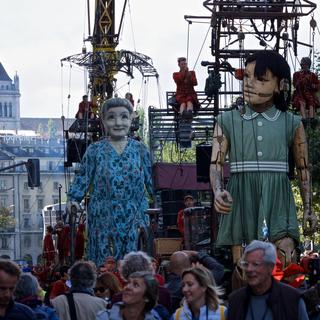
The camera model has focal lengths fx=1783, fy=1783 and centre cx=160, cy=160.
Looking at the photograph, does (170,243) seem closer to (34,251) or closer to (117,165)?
(117,165)

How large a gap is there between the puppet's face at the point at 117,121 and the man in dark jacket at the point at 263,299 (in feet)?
26.2

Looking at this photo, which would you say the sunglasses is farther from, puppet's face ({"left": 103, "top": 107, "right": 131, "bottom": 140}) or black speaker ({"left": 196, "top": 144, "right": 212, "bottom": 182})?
black speaker ({"left": 196, "top": 144, "right": 212, "bottom": 182})

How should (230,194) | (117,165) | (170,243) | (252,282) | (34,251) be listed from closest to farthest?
1. (252,282)
2. (230,194)
3. (117,165)
4. (170,243)
5. (34,251)

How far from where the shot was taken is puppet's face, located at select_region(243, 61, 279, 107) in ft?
53.5

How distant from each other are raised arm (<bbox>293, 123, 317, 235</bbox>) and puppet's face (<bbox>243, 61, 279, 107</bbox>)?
44 centimetres

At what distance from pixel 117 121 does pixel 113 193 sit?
0.80 m

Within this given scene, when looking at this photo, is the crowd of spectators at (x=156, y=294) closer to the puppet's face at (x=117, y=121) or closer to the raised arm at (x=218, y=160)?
the raised arm at (x=218, y=160)

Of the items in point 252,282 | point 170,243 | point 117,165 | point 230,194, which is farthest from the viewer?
point 170,243

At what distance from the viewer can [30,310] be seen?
476 inches

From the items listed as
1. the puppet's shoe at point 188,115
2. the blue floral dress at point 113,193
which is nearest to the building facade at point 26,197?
the puppet's shoe at point 188,115

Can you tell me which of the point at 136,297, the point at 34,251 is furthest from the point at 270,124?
the point at 34,251

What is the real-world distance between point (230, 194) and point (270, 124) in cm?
78

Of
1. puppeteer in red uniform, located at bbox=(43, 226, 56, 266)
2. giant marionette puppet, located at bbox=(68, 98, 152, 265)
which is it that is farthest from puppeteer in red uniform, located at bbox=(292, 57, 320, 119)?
puppeteer in red uniform, located at bbox=(43, 226, 56, 266)

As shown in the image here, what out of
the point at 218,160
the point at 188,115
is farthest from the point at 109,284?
the point at 188,115
